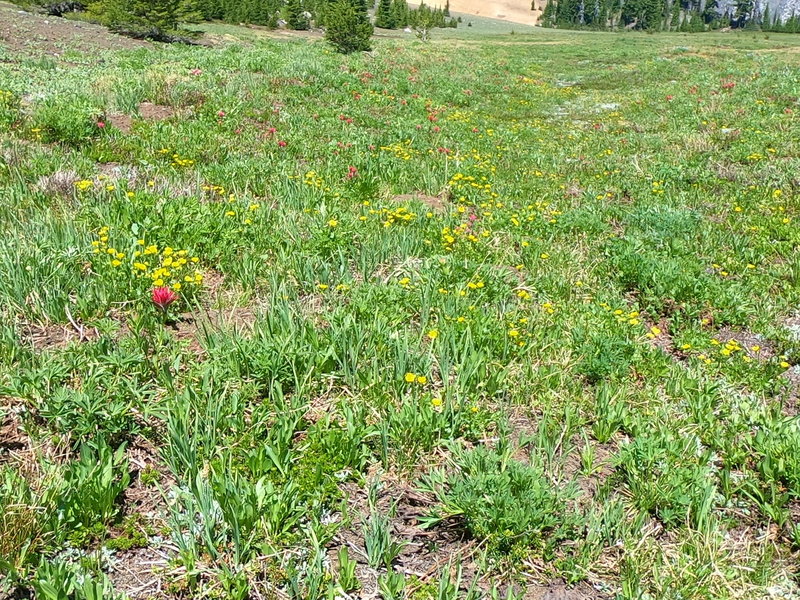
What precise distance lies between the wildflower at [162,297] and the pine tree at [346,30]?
1194 inches

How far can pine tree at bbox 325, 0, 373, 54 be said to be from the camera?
30609 millimetres

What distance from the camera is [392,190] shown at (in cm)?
885

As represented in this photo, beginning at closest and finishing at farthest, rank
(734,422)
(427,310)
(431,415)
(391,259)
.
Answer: (431,415)
(734,422)
(427,310)
(391,259)

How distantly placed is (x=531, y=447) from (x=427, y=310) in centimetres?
172

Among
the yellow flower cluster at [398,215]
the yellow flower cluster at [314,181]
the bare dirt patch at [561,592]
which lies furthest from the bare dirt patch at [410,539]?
the yellow flower cluster at [314,181]

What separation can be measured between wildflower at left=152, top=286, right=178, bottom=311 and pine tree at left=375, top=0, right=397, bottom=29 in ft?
378

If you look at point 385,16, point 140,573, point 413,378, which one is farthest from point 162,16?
point 385,16

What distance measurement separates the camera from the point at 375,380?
3.97 metres

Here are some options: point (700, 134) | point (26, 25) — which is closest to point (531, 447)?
point (700, 134)

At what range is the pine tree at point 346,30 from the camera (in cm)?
3061

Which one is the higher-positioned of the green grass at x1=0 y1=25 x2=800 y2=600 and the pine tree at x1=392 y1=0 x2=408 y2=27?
the pine tree at x1=392 y1=0 x2=408 y2=27

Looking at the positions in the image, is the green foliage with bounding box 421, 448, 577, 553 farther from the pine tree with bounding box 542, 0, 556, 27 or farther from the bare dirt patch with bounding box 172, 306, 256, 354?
the pine tree with bounding box 542, 0, 556, 27

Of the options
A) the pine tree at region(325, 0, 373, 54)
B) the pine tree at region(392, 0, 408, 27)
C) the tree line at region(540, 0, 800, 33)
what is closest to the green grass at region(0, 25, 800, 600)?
the pine tree at region(325, 0, 373, 54)

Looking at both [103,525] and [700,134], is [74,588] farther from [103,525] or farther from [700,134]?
[700,134]
